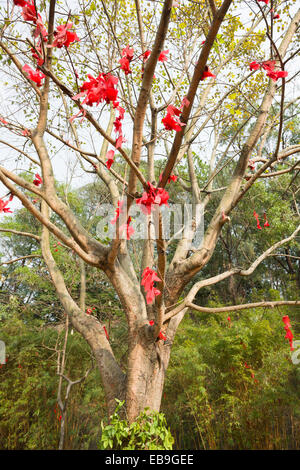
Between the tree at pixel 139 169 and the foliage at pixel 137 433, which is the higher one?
the tree at pixel 139 169

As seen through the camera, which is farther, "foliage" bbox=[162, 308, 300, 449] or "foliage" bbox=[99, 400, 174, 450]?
"foliage" bbox=[162, 308, 300, 449]

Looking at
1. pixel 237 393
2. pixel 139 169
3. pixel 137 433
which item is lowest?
pixel 237 393

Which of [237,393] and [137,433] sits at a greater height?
[137,433]

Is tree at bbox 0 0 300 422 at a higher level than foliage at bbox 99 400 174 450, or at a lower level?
higher

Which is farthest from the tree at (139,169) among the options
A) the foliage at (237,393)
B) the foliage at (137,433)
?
the foliage at (237,393)

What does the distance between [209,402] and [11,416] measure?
266 centimetres

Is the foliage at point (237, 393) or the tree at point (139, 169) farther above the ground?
the tree at point (139, 169)

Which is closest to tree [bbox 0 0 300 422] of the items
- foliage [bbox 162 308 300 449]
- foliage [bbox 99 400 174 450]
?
foliage [bbox 99 400 174 450]

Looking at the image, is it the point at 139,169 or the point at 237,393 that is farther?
the point at 237,393

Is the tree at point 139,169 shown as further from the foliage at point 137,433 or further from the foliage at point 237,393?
the foliage at point 237,393

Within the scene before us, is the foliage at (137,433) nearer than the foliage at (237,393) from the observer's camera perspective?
Yes

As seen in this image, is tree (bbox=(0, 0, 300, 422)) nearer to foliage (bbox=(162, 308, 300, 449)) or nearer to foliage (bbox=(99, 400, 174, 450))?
foliage (bbox=(99, 400, 174, 450))
